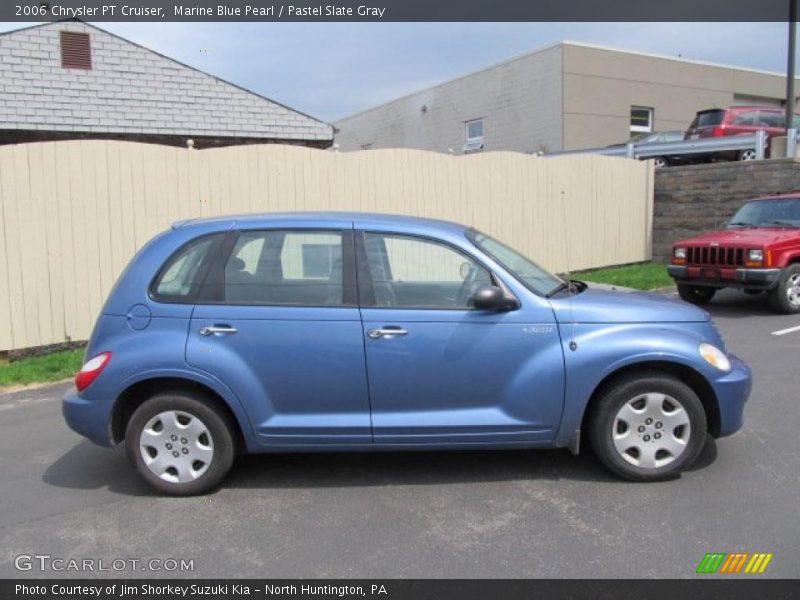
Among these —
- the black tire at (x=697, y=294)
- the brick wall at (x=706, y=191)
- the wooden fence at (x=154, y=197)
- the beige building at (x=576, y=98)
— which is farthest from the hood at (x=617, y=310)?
the beige building at (x=576, y=98)

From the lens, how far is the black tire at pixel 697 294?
415 inches

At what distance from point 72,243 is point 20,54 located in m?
6.59

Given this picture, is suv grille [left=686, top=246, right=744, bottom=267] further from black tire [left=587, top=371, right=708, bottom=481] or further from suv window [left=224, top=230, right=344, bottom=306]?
suv window [left=224, top=230, right=344, bottom=306]

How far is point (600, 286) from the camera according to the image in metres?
4.80

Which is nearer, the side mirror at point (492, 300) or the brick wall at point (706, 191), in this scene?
the side mirror at point (492, 300)

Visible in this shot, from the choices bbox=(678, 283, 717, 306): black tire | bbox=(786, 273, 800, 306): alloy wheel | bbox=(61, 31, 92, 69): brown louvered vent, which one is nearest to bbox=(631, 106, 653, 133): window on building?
bbox=(678, 283, 717, 306): black tire

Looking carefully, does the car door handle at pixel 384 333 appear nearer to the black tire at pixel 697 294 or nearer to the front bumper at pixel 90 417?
the front bumper at pixel 90 417

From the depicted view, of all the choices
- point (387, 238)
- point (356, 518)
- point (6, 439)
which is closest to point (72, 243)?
point (6, 439)

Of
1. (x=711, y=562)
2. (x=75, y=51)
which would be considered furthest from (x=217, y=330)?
(x=75, y=51)

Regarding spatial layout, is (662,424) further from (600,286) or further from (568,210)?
(568,210)

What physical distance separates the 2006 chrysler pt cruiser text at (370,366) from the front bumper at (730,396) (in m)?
0.01

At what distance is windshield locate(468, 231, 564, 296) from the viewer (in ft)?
13.5

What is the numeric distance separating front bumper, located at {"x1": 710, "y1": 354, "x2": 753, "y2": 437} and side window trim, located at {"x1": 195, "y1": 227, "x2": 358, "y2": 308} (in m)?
2.23
